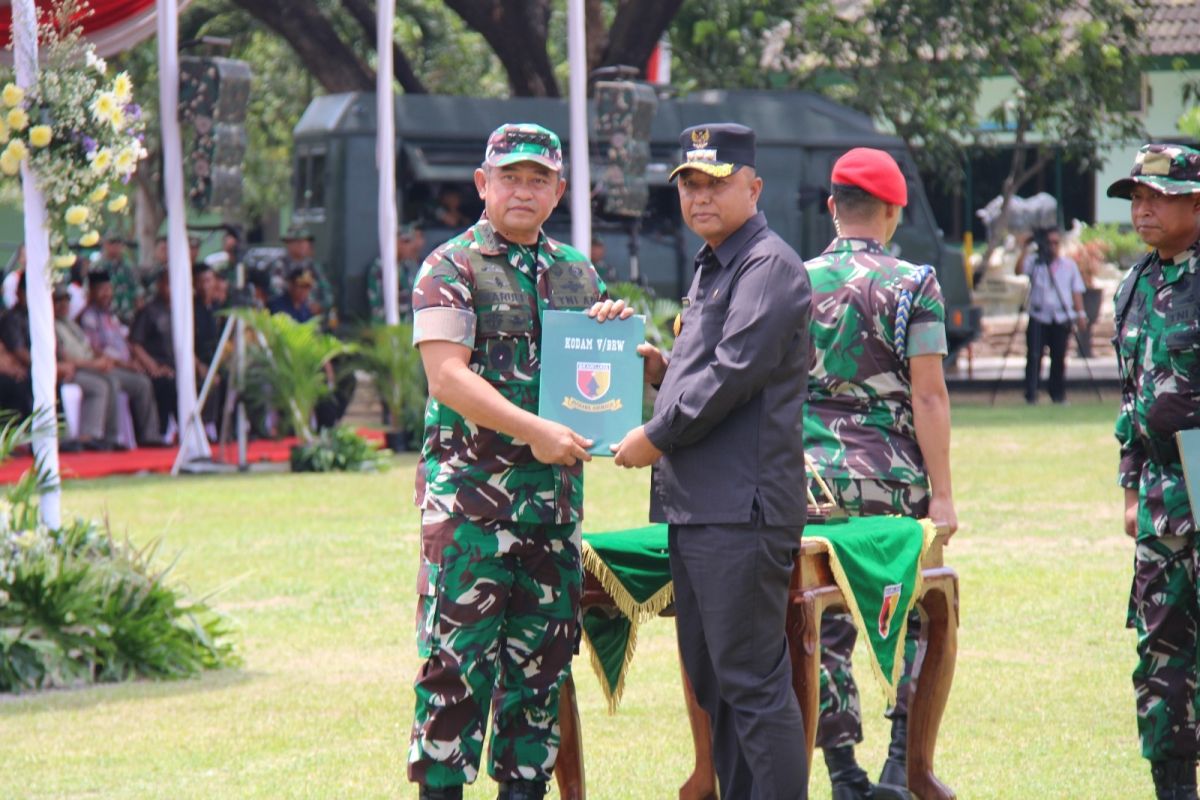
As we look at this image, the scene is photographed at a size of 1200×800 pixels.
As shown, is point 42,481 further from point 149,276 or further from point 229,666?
point 149,276

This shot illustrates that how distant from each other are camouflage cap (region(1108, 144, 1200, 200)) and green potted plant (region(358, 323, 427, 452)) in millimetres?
11089

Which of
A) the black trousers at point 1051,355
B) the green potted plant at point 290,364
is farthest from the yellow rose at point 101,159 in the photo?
the black trousers at point 1051,355

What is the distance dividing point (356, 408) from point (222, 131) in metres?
6.97

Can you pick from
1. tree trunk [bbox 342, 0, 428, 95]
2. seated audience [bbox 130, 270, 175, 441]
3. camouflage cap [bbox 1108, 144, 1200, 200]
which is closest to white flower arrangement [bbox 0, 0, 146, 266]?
camouflage cap [bbox 1108, 144, 1200, 200]

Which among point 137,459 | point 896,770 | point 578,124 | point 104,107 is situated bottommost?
point 137,459

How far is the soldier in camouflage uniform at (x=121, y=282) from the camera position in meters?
18.1

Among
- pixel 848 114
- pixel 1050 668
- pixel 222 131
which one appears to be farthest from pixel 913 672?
pixel 848 114

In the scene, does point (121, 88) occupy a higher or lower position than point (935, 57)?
lower

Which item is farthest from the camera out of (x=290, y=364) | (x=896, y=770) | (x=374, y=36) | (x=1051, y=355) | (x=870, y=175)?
(x=374, y=36)

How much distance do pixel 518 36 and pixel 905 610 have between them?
57.5 feet

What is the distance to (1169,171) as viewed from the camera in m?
5.50

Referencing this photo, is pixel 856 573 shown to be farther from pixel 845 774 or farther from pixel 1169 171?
pixel 1169 171

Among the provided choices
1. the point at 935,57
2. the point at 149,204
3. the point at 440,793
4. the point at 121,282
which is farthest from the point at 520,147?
the point at 149,204

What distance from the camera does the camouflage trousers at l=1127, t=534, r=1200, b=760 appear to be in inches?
217
